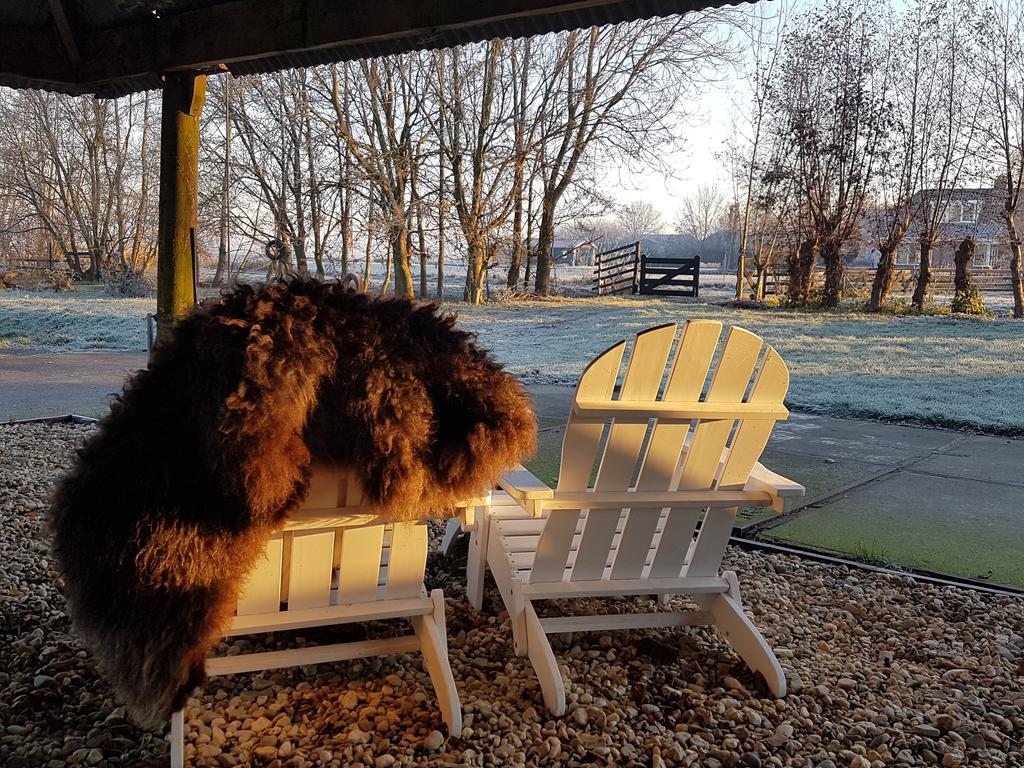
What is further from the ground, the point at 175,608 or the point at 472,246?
the point at 472,246

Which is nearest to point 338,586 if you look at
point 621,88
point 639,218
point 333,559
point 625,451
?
point 333,559

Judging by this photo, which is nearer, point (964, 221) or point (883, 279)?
point (964, 221)

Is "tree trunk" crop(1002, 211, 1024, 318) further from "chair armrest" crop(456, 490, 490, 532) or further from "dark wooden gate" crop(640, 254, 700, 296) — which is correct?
"chair armrest" crop(456, 490, 490, 532)

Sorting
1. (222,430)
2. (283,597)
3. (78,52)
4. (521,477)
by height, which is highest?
(78,52)

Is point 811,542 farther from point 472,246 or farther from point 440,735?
point 472,246

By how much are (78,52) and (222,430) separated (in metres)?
3.01

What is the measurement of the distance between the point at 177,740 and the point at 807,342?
30.8 ft

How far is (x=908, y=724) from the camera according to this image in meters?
2.04

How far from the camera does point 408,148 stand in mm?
13211

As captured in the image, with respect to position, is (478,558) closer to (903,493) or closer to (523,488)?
(523,488)

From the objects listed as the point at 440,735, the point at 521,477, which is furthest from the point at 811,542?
the point at 440,735

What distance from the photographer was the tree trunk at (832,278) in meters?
13.5

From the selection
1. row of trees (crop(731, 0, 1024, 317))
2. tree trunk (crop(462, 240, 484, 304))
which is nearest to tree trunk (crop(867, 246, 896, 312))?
row of trees (crop(731, 0, 1024, 317))

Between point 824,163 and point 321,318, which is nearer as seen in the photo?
point 321,318
